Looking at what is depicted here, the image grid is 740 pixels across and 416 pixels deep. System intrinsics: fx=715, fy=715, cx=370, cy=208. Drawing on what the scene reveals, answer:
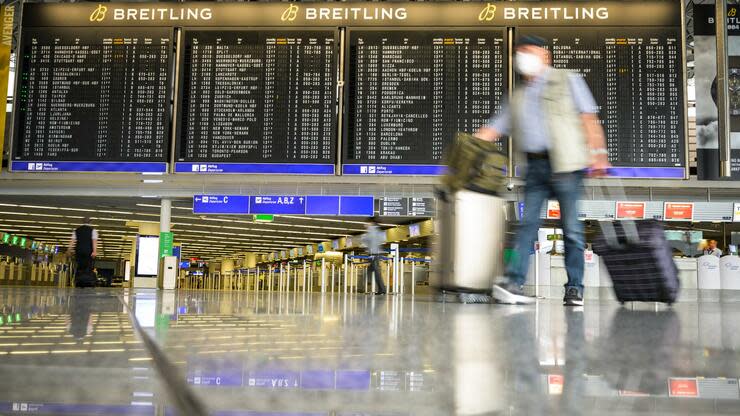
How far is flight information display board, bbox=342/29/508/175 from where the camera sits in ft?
31.9

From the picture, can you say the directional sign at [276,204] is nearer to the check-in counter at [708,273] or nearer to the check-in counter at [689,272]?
the check-in counter at [689,272]

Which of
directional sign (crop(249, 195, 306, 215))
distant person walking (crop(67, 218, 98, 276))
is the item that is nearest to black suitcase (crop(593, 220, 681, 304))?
directional sign (crop(249, 195, 306, 215))

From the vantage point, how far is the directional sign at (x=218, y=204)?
11.1 metres

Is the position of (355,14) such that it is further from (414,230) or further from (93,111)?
(414,230)

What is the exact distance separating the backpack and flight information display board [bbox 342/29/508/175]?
210 inches

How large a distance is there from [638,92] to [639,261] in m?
6.49

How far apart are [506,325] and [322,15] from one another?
340 inches

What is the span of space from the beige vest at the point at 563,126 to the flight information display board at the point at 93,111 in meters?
7.25

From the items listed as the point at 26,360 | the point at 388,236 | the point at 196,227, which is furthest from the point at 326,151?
the point at 196,227

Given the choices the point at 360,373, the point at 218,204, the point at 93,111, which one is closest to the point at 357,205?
the point at 218,204

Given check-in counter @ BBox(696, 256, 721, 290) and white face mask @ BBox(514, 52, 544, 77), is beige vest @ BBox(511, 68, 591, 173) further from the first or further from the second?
check-in counter @ BBox(696, 256, 721, 290)

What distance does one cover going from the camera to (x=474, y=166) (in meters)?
4.22

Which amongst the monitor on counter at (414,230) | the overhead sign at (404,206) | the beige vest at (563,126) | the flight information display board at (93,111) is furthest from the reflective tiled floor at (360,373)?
the monitor on counter at (414,230)

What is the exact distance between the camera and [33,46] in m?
10.1
